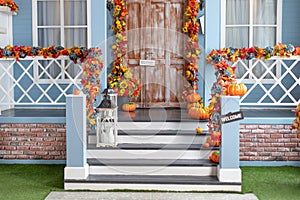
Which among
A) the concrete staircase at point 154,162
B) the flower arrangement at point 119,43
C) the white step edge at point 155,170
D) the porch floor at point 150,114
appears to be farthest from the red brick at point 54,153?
the flower arrangement at point 119,43

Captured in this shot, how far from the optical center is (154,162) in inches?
252

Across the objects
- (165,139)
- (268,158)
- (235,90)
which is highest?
(235,90)

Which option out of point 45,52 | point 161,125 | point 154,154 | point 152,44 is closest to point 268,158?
point 161,125

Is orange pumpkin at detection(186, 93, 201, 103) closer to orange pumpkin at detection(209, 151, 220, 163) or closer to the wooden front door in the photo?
the wooden front door

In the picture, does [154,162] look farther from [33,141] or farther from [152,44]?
[152,44]

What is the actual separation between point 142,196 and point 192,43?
3.63 meters

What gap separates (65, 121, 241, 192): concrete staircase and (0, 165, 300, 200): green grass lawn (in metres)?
0.36

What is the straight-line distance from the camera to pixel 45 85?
29.2 feet

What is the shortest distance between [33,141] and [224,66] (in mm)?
3091

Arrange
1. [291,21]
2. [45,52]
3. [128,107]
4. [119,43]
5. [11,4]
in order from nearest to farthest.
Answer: [45,52]
[128,107]
[11,4]
[119,43]
[291,21]

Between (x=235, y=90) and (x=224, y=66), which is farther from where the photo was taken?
(x=235, y=90)

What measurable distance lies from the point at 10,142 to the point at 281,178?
403 cm

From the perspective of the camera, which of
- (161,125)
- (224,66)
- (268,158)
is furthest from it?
(268,158)

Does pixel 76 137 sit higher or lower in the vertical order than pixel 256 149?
Result: higher
